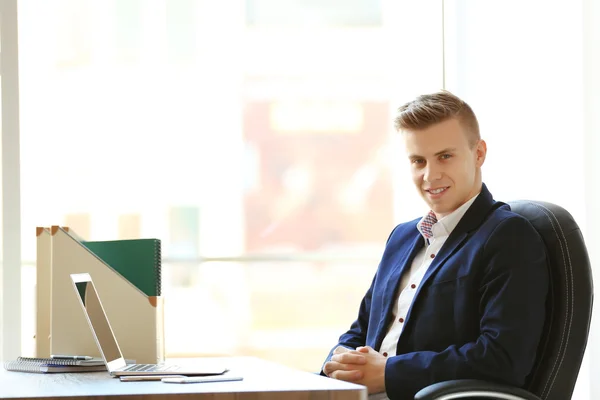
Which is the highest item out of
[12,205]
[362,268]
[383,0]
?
[383,0]

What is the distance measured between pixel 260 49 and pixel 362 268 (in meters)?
1.19

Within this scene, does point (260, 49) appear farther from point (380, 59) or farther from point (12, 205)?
point (12, 205)

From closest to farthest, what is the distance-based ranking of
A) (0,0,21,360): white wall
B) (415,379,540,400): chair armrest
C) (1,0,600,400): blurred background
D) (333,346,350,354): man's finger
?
(415,379,540,400): chair armrest
(333,346,350,354): man's finger
(0,0,21,360): white wall
(1,0,600,400): blurred background

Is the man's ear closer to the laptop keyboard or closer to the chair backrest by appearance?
the chair backrest

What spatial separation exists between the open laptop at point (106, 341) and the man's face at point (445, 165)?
74cm

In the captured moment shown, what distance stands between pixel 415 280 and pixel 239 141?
1.95 m

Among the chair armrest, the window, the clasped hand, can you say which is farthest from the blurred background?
the chair armrest

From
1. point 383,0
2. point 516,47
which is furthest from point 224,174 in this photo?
point 516,47

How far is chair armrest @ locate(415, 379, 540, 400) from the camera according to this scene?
175 centimetres

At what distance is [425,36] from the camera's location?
13.5 ft

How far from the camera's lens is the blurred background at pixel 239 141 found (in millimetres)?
3902

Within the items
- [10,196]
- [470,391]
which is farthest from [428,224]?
[10,196]

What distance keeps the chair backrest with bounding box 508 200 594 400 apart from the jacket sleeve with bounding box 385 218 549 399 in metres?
0.04

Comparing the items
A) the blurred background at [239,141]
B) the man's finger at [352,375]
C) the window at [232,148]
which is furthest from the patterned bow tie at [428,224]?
the window at [232,148]
